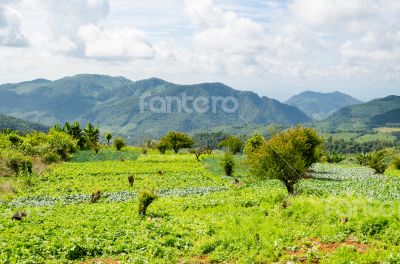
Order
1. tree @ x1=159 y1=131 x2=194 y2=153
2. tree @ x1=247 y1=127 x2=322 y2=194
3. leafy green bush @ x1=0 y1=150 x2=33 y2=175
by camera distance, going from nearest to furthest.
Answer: tree @ x1=247 y1=127 x2=322 y2=194, leafy green bush @ x1=0 y1=150 x2=33 y2=175, tree @ x1=159 y1=131 x2=194 y2=153

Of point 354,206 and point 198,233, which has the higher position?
point 354,206

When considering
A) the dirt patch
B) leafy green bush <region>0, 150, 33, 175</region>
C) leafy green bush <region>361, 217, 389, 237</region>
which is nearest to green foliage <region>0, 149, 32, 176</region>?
leafy green bush <region>0, 150, 33, 175</region>

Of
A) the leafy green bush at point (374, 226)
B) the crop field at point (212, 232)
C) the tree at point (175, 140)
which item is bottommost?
the crop field at point (212, 232)

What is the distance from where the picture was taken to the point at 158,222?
76.8 feet

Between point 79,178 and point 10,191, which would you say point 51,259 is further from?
point 79,178

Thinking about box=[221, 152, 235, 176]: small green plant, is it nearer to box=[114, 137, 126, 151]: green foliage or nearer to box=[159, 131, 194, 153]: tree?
box=[159, 131, 194, 153]: tree

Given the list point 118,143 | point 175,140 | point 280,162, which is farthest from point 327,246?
point 175,140

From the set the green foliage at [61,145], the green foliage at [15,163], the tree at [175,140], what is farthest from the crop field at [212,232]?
the tree at [175,140]

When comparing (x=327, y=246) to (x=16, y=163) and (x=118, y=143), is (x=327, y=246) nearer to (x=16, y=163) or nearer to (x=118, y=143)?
(x=16, y=163)

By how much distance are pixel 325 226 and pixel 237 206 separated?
10.7 meters

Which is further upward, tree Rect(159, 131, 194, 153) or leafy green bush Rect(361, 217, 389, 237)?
tree Rect(159, 131, 194, 153)

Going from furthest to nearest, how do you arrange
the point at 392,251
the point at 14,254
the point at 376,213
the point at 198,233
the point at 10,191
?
the point at 10,191 < the point at 198,233 < the point at 376,213 < the point at 14,254 < the point at 392,251

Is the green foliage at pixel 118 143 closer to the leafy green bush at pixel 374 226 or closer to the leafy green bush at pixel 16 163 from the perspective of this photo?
the leafy green bush at pixel 16 163

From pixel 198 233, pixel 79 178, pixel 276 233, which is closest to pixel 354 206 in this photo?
pixel 276 233
